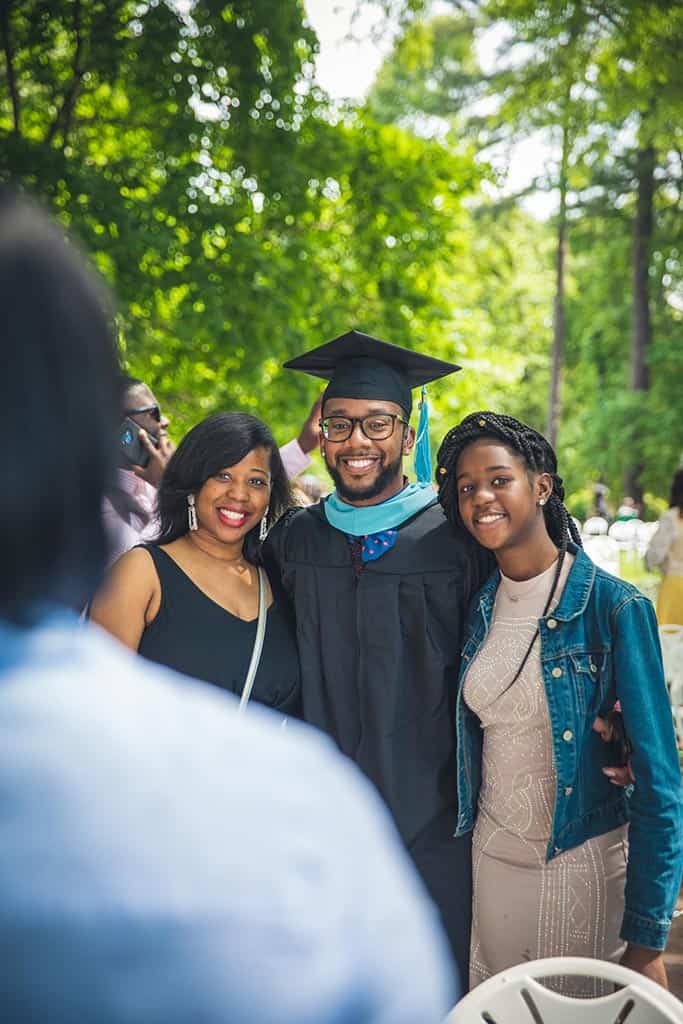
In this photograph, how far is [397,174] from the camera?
326 inches

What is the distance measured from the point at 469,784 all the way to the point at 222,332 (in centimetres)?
535

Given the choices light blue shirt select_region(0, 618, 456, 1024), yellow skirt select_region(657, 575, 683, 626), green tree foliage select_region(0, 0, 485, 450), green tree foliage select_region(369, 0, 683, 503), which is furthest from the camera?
green tree foliage select_region(369, 0, 683, 503)

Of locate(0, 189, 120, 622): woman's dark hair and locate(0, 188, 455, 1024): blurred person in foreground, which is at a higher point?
locate(0, 189, 120, 622): woman's dark hair

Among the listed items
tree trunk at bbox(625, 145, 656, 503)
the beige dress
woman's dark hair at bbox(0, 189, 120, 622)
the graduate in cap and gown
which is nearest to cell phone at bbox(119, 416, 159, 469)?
the graduate in cap and gown

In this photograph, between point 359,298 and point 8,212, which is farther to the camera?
point 359,298

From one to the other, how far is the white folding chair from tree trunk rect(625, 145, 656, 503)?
21503 mm

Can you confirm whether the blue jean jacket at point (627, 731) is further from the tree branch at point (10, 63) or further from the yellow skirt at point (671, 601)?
the tree branch at point (10, 63)

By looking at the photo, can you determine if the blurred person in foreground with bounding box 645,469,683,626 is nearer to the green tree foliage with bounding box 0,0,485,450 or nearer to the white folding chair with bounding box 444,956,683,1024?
the green tree foliage with bounding box 0,0,485,450

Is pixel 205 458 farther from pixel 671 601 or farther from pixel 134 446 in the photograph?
pixel 671 601

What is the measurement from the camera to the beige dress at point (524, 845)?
2113 mm

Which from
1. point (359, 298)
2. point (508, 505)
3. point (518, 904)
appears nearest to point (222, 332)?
point (359, 298)

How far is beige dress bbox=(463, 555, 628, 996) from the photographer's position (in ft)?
6.93

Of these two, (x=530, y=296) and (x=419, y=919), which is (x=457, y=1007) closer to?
(x=419, y=919)

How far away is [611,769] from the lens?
215 centimetres
